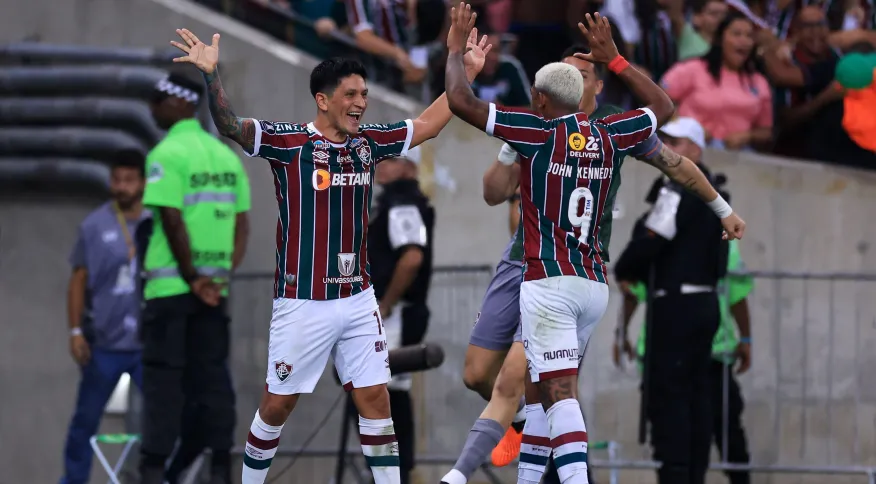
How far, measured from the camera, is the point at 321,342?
8.47 meters

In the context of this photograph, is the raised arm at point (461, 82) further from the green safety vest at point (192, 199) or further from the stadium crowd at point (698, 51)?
the stadium crowd at point (698, 51)

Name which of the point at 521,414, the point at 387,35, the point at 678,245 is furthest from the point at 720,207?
the point at 387,35

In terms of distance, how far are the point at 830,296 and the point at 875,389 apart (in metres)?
0.76

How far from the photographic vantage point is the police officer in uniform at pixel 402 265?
35.6 feet

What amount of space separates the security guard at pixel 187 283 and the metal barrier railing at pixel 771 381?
1426 mm

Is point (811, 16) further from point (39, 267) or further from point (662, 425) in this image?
point (39, 267)

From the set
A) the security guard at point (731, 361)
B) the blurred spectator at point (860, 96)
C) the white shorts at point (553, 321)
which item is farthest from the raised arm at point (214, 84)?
the blurred spectator at point (860, 96)

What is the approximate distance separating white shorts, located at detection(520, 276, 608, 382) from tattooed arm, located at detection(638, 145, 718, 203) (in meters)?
0.91

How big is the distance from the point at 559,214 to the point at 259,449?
2.02m

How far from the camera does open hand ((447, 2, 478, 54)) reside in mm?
8211

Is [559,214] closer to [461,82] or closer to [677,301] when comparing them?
[461,82]

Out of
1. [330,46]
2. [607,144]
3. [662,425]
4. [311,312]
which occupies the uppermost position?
[330,46]

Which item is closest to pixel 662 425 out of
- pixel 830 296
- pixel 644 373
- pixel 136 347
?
pixel 644 373

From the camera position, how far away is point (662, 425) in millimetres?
10742
